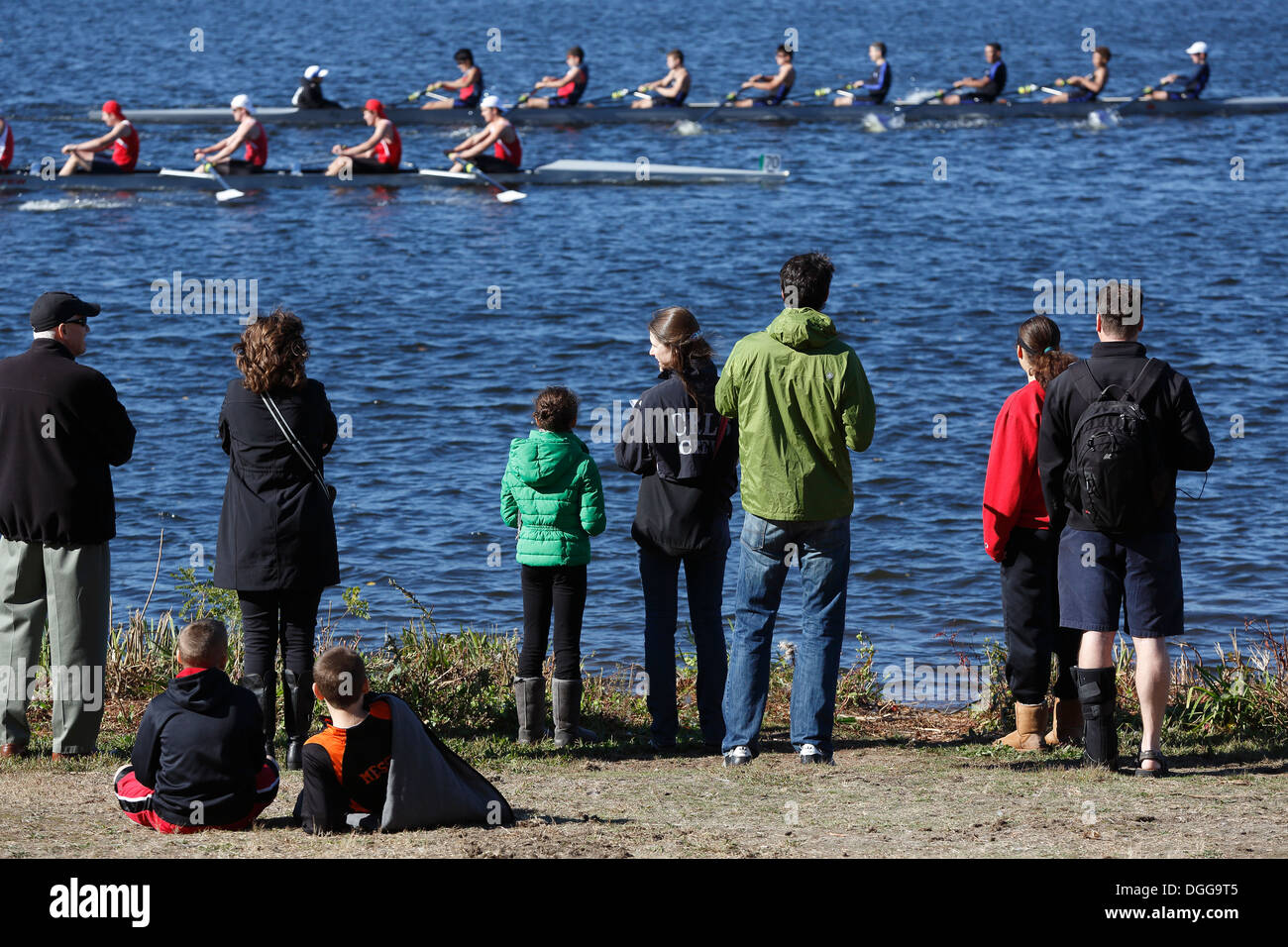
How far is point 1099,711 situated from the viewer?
6586mm

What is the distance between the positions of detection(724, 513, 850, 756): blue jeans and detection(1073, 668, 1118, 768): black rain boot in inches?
40.4

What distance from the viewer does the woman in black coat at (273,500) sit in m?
6.60

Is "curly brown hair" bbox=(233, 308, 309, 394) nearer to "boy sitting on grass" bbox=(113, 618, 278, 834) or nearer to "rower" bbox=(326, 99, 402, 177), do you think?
"boy sitting on grass" bbox=(113, 618, 278, 834)

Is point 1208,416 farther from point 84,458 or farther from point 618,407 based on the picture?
point 84,458

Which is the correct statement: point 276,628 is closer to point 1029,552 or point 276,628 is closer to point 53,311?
point 53,311

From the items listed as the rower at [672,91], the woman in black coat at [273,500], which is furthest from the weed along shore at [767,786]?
the rower at [672,91]

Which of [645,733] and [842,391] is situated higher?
[842,391]

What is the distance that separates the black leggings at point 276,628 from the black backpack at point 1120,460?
3253 mm

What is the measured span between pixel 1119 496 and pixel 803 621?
142 cm

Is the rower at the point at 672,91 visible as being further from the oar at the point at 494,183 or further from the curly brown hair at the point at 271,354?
the curly brown hair at the point at 271,354

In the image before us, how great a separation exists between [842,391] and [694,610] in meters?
1.41

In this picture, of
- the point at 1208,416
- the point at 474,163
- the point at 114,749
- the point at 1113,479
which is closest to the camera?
the point at 1113,479

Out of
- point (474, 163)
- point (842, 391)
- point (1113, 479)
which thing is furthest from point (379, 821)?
point (474, 163)

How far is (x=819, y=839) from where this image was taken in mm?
5652
